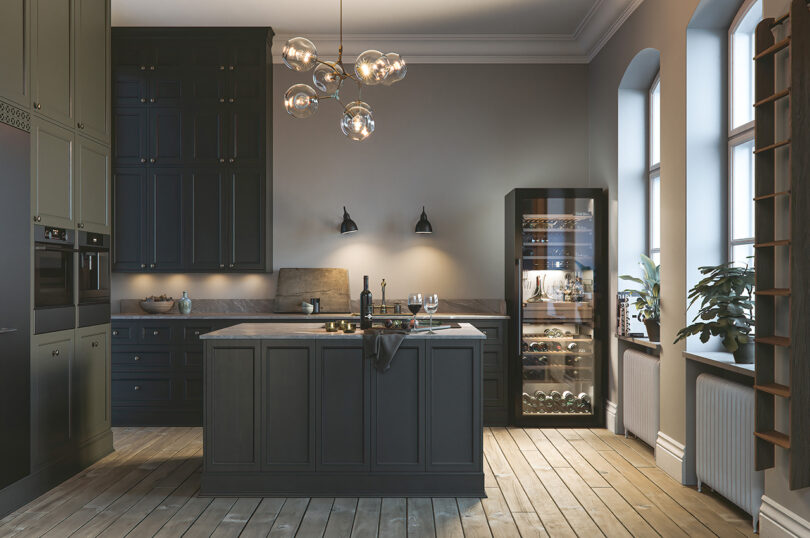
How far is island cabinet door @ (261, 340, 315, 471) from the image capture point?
367 cm

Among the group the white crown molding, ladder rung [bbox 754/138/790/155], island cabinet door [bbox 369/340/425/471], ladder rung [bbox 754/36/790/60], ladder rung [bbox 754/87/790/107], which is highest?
the white crown molding

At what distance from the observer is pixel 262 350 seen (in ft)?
12.1

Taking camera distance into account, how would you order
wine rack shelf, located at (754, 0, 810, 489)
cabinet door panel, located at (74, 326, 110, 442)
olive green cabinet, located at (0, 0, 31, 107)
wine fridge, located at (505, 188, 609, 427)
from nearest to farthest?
wine rack shelf, located at (754, 0, 810, 489), olive green cabinet, located at (0, 0, 31, 107), cabinet door panel, located at (74, 326, 110, 442), wine fridge, located at (505, 188, 609, 427)

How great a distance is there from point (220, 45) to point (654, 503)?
5.18m

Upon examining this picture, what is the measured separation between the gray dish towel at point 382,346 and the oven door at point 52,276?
6.58 feet

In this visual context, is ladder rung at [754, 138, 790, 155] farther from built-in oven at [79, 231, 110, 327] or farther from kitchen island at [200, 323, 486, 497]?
built-in oven at [79, 231, 110, 327]

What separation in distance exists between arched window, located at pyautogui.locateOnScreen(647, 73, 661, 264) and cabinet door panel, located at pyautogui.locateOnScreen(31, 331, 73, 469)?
14.6ft

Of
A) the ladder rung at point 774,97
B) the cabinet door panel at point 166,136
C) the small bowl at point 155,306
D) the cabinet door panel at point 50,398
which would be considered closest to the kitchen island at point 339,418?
the cabinet door panel at point 50,398

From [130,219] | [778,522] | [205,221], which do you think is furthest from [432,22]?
[778,522]

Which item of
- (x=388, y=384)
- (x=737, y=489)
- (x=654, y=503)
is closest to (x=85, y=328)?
(x=388, y=384)

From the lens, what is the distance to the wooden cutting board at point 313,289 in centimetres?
599

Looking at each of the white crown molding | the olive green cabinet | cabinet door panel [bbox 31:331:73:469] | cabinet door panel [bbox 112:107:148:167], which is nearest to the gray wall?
the white crown molding

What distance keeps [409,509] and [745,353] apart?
80.1 inches

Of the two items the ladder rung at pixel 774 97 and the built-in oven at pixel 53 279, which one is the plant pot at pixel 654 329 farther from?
the built-in oven at pixel 53 279
